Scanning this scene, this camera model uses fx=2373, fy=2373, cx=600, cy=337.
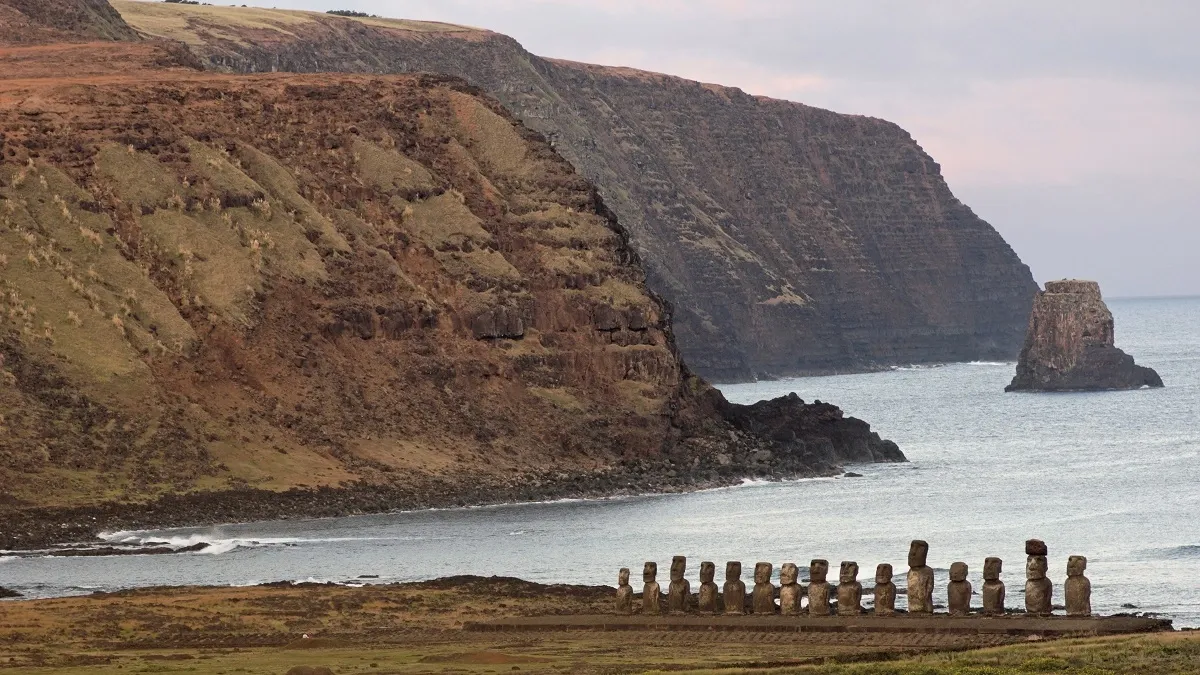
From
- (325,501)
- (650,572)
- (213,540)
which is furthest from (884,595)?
(325,501)

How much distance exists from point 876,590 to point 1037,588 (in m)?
3.85

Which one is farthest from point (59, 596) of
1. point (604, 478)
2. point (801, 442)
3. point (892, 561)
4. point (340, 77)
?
point (340, 77)

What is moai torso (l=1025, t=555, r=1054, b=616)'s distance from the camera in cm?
4769

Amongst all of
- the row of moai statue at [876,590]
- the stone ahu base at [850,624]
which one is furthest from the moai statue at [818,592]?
the stone ahu base at [850,624]

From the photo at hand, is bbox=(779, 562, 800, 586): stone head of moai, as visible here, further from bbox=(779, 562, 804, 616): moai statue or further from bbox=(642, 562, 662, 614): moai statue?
bbox=(642, 562, 662, 614): moai statue

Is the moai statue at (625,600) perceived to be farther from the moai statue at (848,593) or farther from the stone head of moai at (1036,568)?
the stone head of moai at (1036,568)

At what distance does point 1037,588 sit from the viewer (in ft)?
157

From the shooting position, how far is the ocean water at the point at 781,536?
7631cm

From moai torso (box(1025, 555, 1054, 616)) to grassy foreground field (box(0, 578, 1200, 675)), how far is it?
2211 mm

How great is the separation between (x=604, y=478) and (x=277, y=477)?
1745 cm

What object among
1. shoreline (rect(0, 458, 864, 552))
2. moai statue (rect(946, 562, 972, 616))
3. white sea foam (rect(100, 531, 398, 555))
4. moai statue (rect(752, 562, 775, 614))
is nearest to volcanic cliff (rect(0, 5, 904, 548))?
shoreline (rect(0, 458, 864, 552))

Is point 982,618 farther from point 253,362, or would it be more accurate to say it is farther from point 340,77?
point 340,77

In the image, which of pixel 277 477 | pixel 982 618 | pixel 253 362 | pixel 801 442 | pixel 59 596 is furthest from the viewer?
pixel 801 442

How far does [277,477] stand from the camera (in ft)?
335
